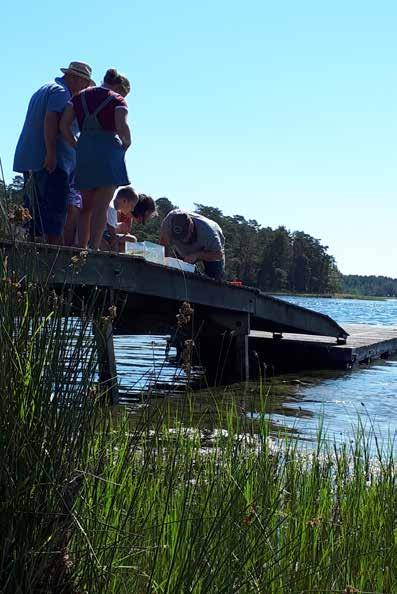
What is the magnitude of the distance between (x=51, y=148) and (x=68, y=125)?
231 mm

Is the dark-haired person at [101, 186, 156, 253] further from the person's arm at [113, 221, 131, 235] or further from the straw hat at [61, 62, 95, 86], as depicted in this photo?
the straw hat at [61, 62, 95, 86]

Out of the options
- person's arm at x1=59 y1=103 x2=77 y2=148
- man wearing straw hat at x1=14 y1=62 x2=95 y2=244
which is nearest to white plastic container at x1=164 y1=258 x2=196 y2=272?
man wearing straw hat at x1=14 y1=62 x2=95 y2=244

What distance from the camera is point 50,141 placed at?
761cm

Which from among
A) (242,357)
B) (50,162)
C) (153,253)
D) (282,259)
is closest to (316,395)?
(242,357)

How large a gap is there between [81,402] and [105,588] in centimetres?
49

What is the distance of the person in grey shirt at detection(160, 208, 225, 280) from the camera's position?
35.9 ft

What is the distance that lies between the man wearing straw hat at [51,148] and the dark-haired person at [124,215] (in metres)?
1.59

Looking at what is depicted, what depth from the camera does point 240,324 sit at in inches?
498

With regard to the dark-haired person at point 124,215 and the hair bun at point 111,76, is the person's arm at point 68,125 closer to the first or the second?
the hair bun at point 111,76

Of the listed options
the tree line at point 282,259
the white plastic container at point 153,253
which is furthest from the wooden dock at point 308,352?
the tree line at point 282,259

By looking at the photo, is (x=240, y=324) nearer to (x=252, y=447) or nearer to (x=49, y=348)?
(x=252, y=447)

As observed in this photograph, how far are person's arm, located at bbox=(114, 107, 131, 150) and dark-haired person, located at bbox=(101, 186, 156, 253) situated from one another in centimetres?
168

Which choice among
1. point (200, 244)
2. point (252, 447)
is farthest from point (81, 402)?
point (200, 244)

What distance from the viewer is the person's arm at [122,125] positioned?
7593 millimetres
